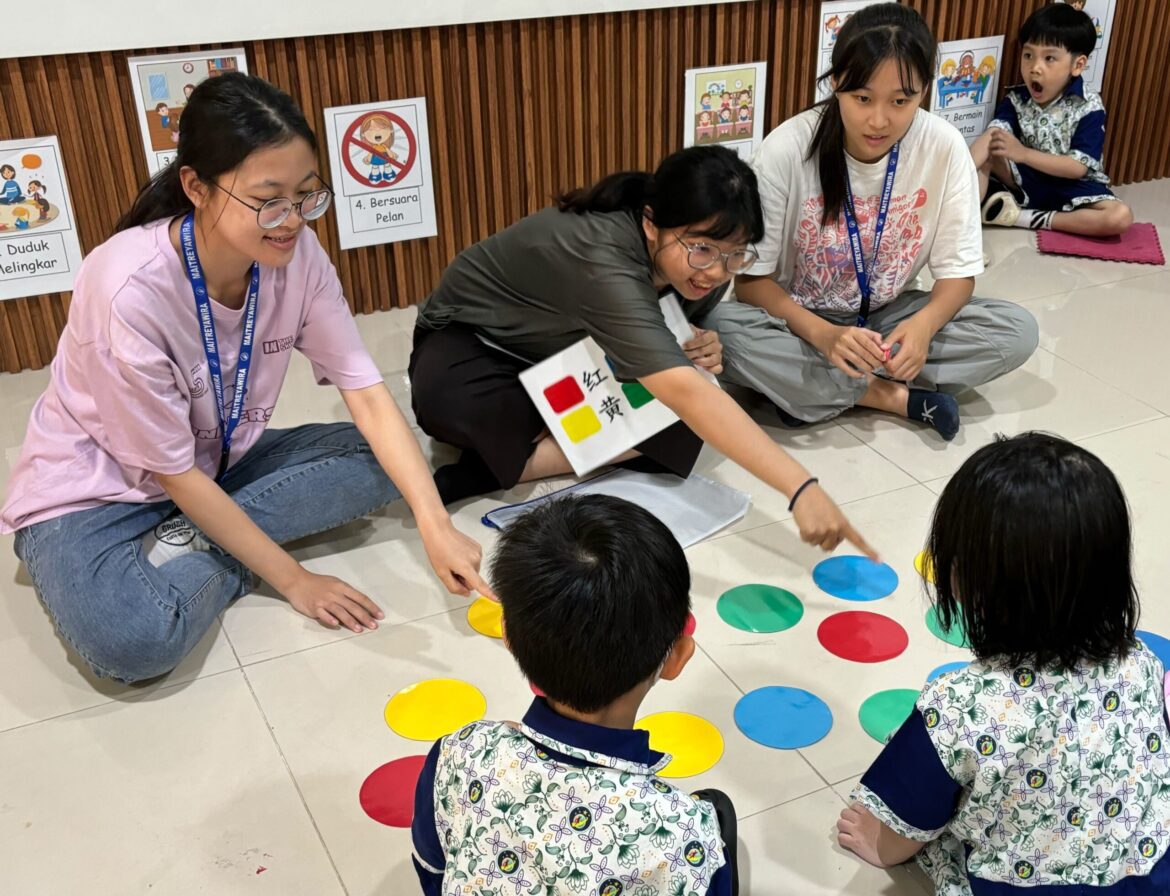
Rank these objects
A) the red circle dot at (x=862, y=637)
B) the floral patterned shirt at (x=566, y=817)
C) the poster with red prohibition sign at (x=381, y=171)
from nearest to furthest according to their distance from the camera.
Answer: the floral patterned shirt at (x=566, y=817) < the red circle dot at (x=862, y=637) < the poster with red prohibition sign at (x=381, y=171)

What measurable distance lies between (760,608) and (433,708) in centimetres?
57

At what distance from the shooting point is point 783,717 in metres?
1.77

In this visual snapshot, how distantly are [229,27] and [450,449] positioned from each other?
1062mm

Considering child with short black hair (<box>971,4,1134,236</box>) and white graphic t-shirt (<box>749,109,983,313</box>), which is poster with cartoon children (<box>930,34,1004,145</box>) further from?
white graphic t-shirt (<box>749,109,983,313</box>)

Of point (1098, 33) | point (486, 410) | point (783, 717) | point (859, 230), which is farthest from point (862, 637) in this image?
point (1098, 33)

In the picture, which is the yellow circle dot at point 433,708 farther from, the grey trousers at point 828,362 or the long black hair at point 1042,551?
the grey trousers at point 828,362

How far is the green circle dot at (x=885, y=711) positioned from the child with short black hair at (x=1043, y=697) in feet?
1.31

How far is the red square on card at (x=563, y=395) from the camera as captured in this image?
2309 mm

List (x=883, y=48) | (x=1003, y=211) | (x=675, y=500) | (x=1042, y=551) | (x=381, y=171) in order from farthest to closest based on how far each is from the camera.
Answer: (x=1003, y=211) < (x=381, y=171) < (x=675, y=500) < (x=883, y=48) < (x=1042, y=551)

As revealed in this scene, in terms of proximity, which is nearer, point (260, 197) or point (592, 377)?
point (260, 197)

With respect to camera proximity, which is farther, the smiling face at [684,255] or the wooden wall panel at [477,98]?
the wooden wall panel at [477,98]

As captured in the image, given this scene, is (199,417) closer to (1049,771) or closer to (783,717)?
(783,717)

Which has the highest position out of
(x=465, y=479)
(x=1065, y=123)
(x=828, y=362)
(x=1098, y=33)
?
(x=1098, y=33)

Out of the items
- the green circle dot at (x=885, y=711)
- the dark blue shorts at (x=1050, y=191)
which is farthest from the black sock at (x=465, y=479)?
the dark blue shorts at (x=1050, y=191)
